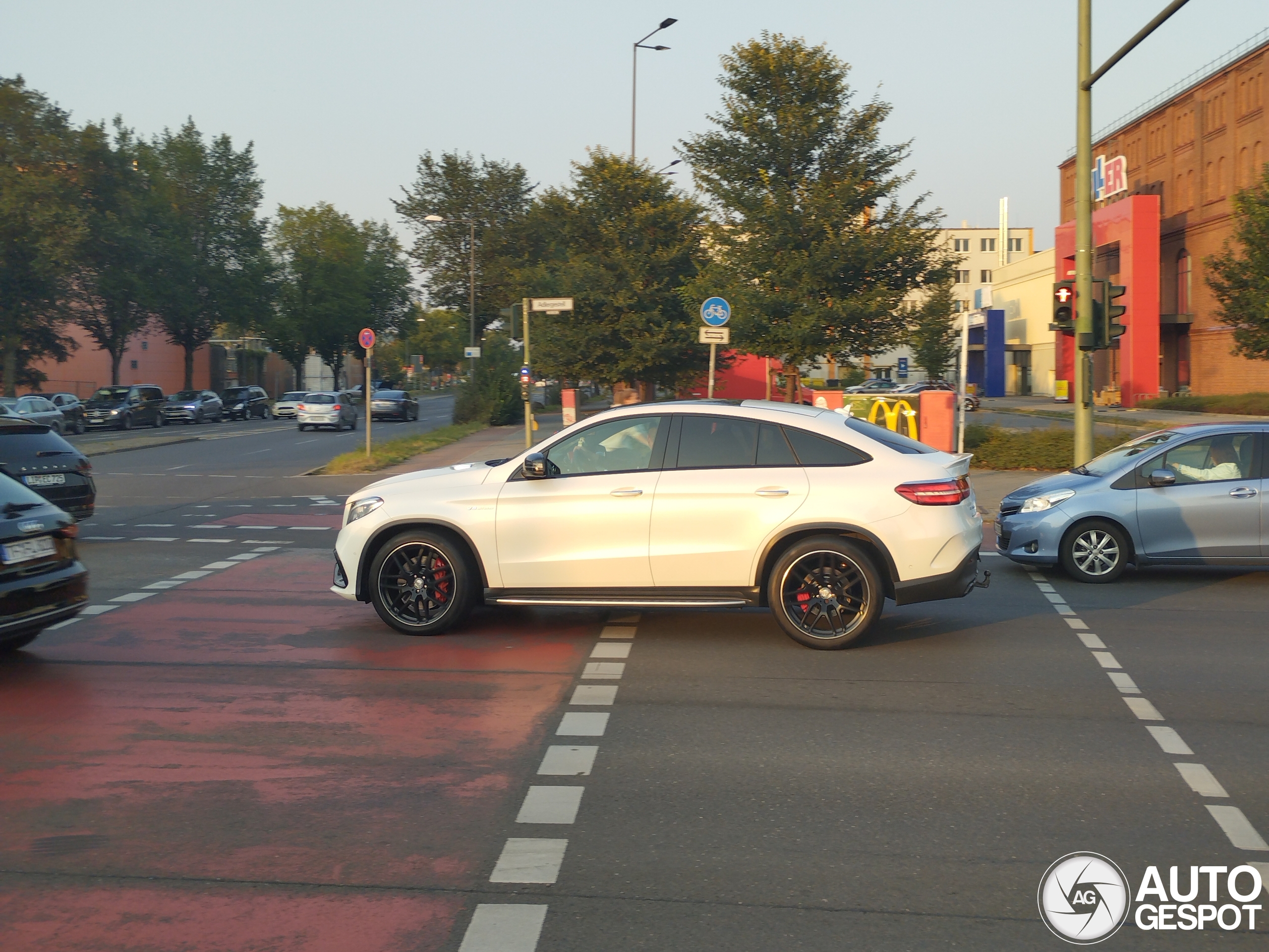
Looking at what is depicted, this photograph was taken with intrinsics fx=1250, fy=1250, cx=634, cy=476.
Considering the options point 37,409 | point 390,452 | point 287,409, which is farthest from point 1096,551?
point 287,409

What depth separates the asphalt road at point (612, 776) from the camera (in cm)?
421

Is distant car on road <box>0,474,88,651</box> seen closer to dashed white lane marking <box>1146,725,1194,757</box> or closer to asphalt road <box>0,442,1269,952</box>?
asphalt road <box>0,442,1269,952</box>

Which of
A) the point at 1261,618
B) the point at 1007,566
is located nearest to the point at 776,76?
the point at 1007,566

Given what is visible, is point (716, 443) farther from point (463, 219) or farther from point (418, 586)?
point (463, 219)

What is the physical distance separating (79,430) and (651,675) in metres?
42.4

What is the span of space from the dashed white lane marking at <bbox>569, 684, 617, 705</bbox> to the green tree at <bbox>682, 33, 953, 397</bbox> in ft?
63.7

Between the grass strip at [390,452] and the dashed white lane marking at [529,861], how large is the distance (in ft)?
68.6

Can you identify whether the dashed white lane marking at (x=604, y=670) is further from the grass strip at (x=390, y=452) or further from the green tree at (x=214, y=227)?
the green tree at (x=214, y=227)

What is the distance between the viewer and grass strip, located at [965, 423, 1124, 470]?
21.6 m

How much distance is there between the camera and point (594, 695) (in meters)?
7.22

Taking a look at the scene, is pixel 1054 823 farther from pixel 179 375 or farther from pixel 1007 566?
pixel 179 375

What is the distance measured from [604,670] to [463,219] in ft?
230

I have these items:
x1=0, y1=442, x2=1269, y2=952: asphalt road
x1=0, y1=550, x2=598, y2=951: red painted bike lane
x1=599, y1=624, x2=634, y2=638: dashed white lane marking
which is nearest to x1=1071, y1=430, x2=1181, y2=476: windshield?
x1=0, y1=442, x2=1269, y2=952: asphalt road

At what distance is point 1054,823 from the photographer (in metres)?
5.03
